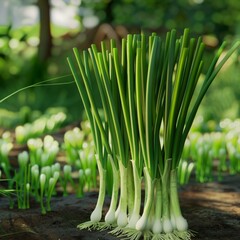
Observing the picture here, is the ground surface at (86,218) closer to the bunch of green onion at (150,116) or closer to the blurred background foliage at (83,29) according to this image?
the bunch of green onion at (150,116)

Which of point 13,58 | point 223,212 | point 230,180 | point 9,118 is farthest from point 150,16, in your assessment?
point 223,212

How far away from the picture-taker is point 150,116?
8.27 feet

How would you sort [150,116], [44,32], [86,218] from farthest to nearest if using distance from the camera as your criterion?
[44,32] < [86,218] < [150,116]

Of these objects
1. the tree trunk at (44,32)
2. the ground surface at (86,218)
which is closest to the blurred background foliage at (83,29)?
the tree trunk at (44,32)

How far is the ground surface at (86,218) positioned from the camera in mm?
2682

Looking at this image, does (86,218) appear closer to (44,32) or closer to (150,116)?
(150,116)

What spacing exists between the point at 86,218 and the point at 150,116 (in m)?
0.83

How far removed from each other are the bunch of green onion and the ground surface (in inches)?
8.4

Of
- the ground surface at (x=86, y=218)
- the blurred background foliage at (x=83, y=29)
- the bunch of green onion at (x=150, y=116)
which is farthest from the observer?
the blurred background foliage at (x=83, y=29)

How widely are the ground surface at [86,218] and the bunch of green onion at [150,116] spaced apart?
0.21 metres

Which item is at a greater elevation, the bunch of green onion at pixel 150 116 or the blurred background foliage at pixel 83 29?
the blurred background foliage at pixel 83 29

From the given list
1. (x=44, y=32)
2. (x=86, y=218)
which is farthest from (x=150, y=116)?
(x=44, y=32)

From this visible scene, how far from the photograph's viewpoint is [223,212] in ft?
10.4

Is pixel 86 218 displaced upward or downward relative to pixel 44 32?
downward
